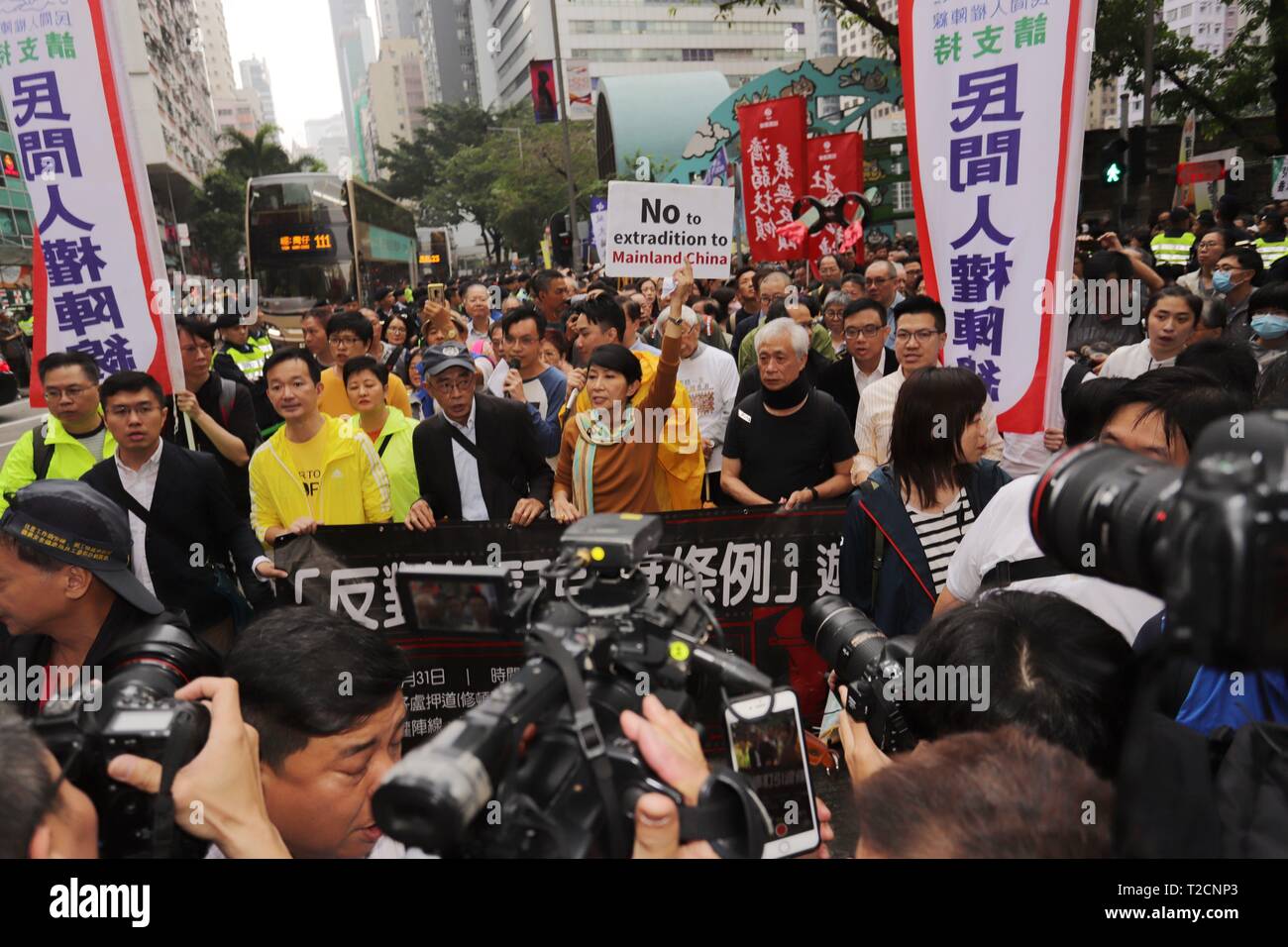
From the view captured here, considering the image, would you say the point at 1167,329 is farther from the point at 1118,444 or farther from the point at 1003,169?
the point at 1118,444

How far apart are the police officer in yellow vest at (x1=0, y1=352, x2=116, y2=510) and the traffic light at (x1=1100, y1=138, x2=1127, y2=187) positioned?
11.1m

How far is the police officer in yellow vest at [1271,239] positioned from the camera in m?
9.10

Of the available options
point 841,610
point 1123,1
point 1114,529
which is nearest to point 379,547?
point 841,610

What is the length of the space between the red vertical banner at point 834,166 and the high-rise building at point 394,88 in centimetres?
12593

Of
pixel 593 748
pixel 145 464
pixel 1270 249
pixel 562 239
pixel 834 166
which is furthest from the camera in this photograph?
pixel 562 239

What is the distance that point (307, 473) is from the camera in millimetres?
4070

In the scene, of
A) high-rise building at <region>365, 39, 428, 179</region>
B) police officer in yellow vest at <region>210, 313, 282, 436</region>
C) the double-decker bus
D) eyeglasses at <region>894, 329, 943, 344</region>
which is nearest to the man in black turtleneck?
eyeglasses at <region>894, 329, 943, 344</region>

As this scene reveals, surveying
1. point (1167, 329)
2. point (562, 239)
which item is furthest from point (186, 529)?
point (562, 239)

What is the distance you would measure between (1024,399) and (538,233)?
45.0m

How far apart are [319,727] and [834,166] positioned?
10087mm

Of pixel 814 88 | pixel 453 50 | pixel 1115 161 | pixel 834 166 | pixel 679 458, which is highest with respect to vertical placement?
pixel 453 50
